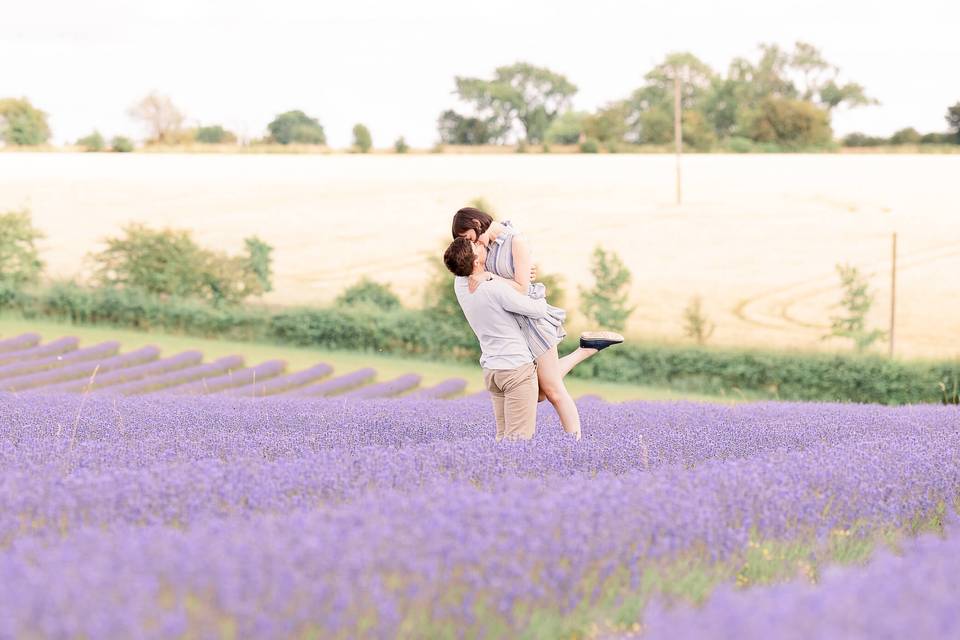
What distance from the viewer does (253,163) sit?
175ft

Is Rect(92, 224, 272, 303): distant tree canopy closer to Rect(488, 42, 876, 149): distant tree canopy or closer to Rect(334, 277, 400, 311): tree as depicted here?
Rect(334, 277, 400, 311): tree

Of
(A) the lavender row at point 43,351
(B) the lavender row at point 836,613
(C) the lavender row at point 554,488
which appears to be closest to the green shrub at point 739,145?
(A) the lavender row at point 43,351

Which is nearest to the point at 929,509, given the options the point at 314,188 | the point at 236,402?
the point at 236,402

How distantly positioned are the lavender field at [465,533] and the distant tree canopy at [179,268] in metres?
17.0

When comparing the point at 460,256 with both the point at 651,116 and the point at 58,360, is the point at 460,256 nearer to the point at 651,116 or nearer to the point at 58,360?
the point at 58,360

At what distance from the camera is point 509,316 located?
254 inches

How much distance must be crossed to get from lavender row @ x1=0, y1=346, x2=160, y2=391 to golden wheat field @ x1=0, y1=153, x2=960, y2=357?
13.2 metres

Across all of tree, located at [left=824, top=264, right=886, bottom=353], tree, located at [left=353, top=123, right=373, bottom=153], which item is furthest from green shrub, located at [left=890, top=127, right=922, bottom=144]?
tree, located at [left=824, top=264, right=886, bottom=353]

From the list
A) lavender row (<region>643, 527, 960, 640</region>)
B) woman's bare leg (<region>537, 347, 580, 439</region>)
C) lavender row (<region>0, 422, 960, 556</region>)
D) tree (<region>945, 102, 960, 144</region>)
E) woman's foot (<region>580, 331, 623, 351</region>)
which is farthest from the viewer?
tree (<region>945, 102, 960, 144</region>)

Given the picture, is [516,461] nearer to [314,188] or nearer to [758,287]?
[758,287]

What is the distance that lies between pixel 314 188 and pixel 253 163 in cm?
453

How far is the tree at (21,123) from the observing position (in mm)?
52719

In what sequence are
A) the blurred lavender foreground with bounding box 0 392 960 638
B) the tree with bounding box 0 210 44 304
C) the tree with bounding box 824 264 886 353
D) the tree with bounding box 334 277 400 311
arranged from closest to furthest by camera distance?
the blurred lavender foreground with bounding box 0 392 960 638 → the tree with bounding box 824 264 886 353 → the tree with bounding box 0 210 44 304 → the tree with bounding box 334 277 400 311

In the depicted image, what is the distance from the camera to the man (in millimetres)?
6348
